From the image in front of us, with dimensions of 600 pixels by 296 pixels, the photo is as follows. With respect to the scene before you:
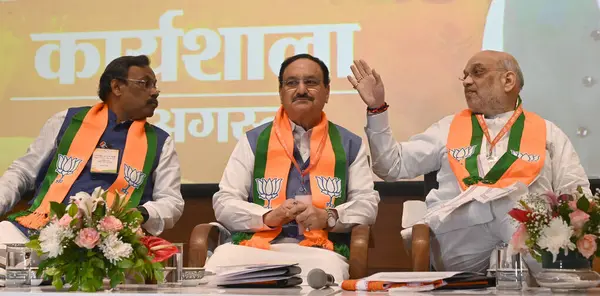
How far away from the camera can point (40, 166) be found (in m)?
4.38

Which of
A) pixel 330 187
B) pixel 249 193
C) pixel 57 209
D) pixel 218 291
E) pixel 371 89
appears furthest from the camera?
pixel 249 193

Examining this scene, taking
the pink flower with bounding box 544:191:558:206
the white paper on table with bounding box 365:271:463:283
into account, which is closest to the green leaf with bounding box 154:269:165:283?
the white paper on table with bounding box 365:271:463:283

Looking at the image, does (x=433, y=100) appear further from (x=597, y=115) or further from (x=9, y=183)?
(x=9, y=183)

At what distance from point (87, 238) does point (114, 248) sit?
0.08m

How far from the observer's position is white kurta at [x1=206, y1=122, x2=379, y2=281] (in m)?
3.76

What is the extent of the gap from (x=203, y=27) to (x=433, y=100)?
1.39m

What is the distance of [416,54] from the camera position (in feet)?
16.1

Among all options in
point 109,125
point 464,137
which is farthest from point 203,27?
point 464,137

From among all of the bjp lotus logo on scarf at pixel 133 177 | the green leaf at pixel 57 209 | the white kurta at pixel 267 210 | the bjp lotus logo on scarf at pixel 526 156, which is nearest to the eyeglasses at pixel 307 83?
the white kurta at pixel 267 210

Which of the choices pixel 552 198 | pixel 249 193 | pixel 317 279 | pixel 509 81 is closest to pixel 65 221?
pixel 317 279

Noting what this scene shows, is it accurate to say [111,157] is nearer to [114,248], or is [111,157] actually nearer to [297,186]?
[297,186]

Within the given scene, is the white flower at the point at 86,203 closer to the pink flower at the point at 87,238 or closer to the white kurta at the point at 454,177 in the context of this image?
the pink flower at the point at 87,238

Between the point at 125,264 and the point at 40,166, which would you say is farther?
the point at 40,166

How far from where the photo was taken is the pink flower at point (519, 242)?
250 centimetres
